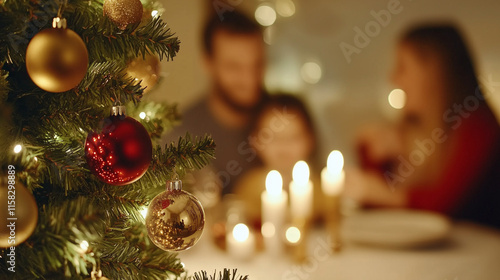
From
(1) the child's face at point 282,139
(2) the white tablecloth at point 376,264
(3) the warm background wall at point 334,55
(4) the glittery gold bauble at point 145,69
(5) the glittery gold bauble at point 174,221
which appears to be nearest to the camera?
(5) the glittery gold bauble at point 174,221

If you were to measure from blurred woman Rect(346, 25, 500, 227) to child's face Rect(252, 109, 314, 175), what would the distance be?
0.33m

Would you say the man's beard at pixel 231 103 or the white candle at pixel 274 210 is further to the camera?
the man's beard at pixel 231 103

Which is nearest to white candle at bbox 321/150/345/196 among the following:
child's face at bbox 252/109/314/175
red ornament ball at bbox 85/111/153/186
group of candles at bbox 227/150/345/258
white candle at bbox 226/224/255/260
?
group of candles at bbox 227/150/345/258

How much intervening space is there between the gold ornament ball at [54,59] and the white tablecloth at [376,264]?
28.5 inches

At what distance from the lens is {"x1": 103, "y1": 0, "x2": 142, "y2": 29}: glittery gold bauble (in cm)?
54

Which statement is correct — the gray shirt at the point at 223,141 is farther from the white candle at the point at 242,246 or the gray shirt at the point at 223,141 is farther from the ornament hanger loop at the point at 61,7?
the ornament hanger loop at the point at 61,7

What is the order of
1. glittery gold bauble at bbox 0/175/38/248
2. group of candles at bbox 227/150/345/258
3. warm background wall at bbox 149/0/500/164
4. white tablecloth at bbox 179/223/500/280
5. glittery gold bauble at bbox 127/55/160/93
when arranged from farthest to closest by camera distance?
warm background wall at bbox 149/0/500/164, group of candles at bbox 227/150/345/258, white tablecloth at bbox 179/223/500/280, glittery gold bauble at bbox 127/55/160/93, glittery gold bauble at bbox 0/175/38/248

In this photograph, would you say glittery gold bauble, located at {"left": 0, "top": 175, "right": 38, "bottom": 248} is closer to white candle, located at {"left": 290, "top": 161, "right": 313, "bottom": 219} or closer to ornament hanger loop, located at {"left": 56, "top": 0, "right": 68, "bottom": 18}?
ornament hanger loop, located at {"left": 56, "top": 0, "right": 68, "bottom": 18}

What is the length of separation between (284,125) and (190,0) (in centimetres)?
61

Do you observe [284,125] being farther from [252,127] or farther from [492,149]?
[492,149]

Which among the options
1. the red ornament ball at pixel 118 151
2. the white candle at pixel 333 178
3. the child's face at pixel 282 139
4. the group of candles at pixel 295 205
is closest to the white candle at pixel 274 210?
the group of candles at pixel 295 205

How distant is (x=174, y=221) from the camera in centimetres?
53

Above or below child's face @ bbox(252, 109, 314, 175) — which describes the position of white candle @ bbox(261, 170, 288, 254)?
below

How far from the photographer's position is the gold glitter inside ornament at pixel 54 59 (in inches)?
17.8
